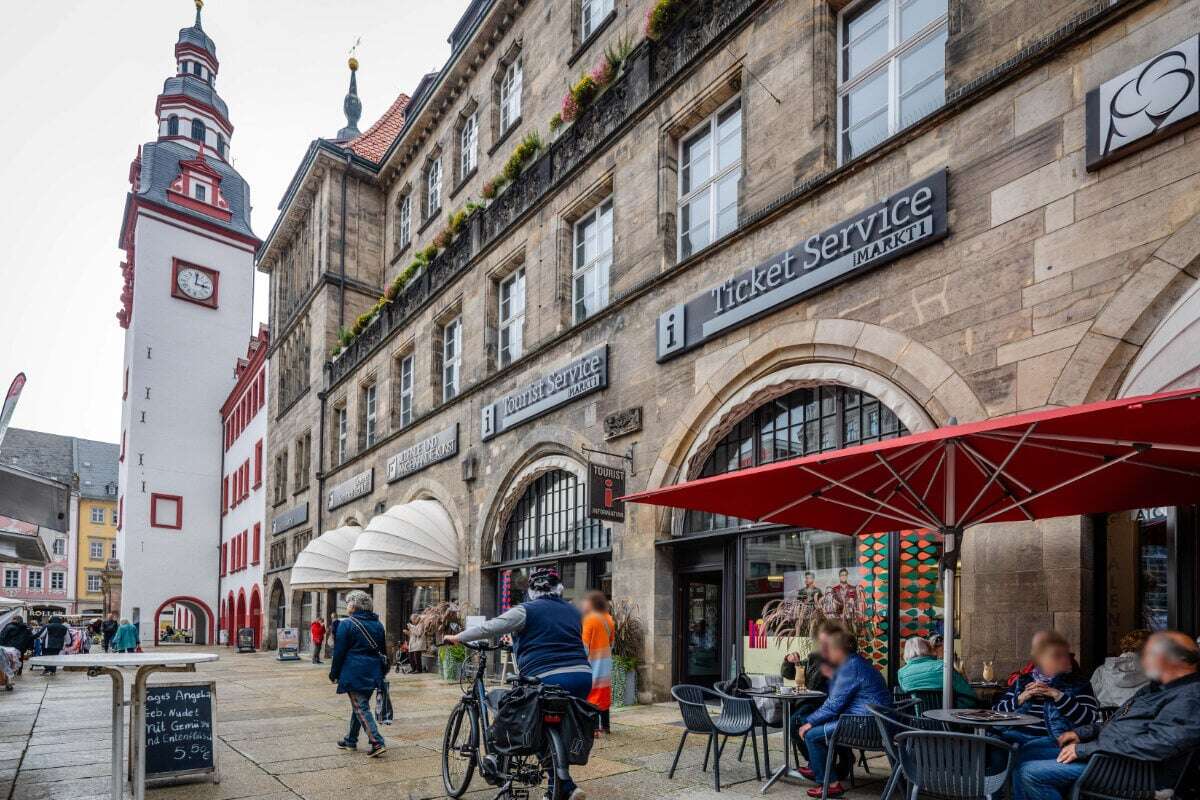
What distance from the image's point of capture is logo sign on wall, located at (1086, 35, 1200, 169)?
654 cm

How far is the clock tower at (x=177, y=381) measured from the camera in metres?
42.5

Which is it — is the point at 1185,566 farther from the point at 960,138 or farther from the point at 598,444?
the point at 598,444

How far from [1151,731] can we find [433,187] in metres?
21.9

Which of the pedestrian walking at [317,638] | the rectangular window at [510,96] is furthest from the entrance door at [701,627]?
the pedestrian walking at [317,638]

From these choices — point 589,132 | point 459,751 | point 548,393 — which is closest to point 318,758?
point 459,751

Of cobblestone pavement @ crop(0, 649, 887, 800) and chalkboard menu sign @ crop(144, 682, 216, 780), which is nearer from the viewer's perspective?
cobblestone pavement @ crop(0, 649, 887, 800)

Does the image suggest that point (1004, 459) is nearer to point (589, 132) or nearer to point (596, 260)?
point (596, 260)

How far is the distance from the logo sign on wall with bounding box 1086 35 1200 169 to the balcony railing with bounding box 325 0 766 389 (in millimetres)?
5274

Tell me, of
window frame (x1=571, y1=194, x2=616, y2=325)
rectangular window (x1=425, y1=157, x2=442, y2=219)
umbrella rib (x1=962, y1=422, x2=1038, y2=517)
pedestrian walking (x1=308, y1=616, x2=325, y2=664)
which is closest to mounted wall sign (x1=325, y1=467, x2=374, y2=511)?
pedestrian walking (x1=308, y1=616, x2=325, y2=664)

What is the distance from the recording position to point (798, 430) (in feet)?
33.6

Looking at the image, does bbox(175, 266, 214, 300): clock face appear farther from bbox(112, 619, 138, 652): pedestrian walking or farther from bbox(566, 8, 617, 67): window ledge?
bbox(566, 8, 617, 67): window ledge

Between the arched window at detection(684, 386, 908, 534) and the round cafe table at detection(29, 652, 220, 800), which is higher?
the arched window at detection(684, 386, 908, 534)

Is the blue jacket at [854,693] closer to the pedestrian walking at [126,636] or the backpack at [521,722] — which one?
the backpack at [521,722]

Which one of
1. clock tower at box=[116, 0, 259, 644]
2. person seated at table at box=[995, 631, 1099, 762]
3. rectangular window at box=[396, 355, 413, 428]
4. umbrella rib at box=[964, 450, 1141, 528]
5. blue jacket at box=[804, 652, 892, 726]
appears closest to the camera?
umbrella rib at box=[964, 450, 1141, 528]
